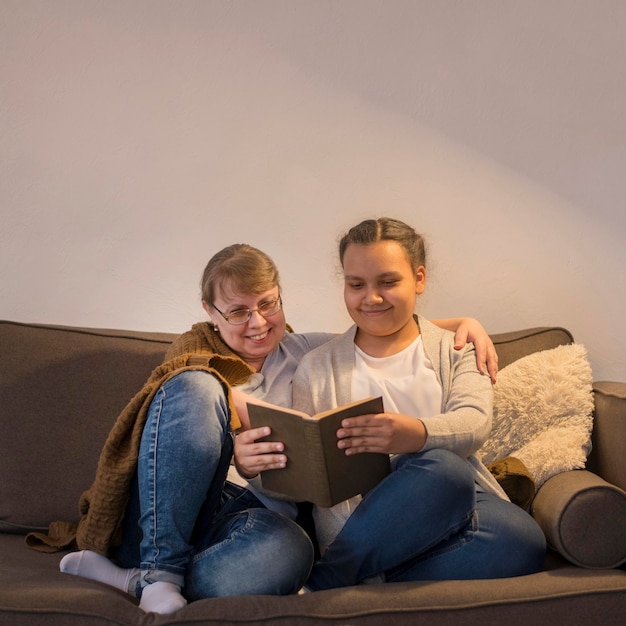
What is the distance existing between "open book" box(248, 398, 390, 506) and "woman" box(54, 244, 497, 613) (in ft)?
0.11

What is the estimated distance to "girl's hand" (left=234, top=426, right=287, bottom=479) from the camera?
1.70 metres

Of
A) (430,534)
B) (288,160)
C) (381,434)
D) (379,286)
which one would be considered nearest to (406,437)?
(381,434)

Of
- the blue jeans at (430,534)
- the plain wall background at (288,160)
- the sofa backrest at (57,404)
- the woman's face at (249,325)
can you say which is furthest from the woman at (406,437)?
the plain wall background at (288,160)

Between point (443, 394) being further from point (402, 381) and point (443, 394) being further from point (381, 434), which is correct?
point (381, 434)

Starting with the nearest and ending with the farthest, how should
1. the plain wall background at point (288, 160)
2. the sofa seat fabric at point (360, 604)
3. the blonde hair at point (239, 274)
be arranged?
1. the sofa seat fabric at point (360, 604)
2. the blonde hair at point (239, 274)
3. the plain wall background at point (288, 160)

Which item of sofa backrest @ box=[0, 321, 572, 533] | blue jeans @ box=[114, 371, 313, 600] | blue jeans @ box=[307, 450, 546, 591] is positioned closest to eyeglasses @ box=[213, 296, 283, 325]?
blue jeans @ box=[114, 371, 313, 600]

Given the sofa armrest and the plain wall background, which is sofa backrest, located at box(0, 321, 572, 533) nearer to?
the sofa armrest

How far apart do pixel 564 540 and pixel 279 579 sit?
59 cm

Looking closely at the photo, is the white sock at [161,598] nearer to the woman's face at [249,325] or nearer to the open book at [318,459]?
the open book at [318,459]

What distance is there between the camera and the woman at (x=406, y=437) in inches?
66.1

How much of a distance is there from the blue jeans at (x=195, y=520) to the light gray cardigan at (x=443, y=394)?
0.20 meters

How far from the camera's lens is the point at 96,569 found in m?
1.75

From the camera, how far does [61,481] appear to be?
2.13 m

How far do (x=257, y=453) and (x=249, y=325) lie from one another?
353mm
